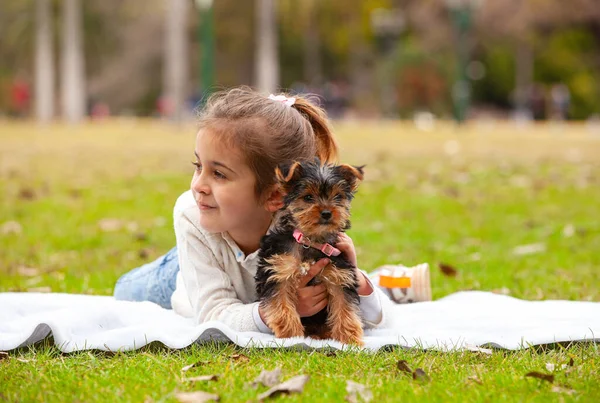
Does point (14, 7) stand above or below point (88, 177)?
above

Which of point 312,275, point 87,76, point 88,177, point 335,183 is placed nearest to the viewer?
point 335,183

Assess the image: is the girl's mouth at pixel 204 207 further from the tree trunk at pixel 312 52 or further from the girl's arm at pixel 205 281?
the tree trunk at pixel 312 52

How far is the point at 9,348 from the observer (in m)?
4.29

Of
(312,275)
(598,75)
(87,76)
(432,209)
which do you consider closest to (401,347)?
(312,275)

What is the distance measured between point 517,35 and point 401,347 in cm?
4799

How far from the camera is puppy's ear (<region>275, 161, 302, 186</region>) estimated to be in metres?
3.92

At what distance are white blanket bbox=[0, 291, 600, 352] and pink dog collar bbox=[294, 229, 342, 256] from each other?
1.48 feet

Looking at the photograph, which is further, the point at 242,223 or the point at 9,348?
the point at 242,223

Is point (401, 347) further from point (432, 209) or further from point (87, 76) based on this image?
point (87, 76)

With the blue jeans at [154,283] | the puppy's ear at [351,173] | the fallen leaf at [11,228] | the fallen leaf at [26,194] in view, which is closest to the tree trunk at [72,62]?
the fallen leaf at [26,194]

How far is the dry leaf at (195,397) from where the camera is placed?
3380 millimetres

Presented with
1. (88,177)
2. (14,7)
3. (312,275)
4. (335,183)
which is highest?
(14,7)

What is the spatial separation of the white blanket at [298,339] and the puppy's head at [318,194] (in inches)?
25.4

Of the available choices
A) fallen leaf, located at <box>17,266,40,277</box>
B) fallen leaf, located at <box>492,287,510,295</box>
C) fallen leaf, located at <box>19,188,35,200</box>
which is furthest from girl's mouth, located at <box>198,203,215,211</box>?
fallen leaf, located at <box>19,188,35,200</box>
